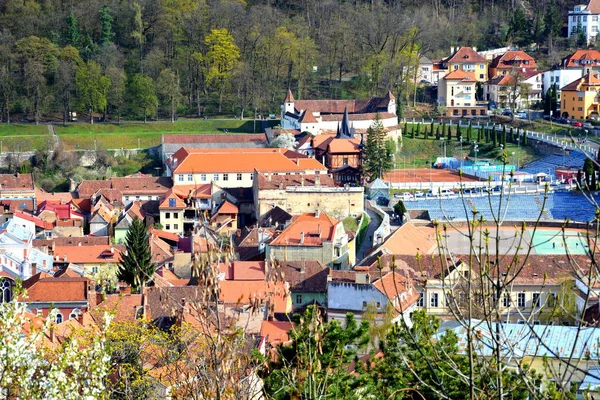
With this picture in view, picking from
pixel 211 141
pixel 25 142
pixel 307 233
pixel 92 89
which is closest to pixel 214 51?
pixel 92 89

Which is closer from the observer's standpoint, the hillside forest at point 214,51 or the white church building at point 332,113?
the white church building at point 332,113

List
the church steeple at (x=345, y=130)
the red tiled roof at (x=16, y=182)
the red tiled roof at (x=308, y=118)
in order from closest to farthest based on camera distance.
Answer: the red tiled roof at (x=16, y=182), the church steeple at (x=345, y=130), the red tiled roof at (x=308, y=118)

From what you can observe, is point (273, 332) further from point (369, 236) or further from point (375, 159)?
point (375, 159)

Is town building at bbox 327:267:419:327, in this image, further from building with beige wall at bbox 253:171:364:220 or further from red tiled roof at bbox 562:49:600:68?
red tiled roof at bbox 562:49:600:68

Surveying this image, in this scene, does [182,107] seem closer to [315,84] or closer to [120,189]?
[315,84]

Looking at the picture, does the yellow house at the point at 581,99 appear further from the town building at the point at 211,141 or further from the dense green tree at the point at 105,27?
the dense green tree at the point at 105,27

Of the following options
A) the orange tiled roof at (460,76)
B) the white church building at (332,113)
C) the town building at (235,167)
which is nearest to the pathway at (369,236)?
the town building at (235,167)

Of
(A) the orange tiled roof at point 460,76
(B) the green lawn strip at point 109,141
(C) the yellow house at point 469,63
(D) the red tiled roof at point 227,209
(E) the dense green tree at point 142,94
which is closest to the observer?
(D) the red tiled roof at point 227,209
